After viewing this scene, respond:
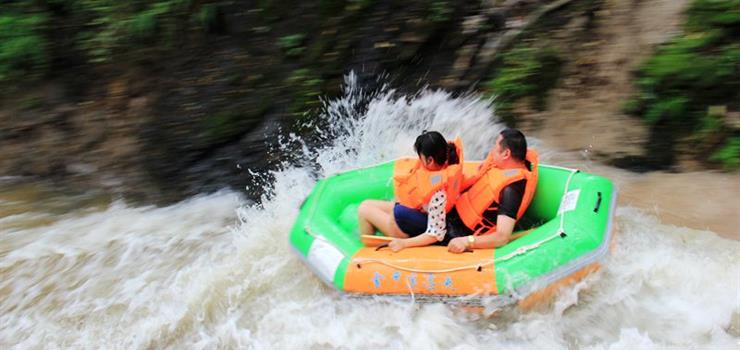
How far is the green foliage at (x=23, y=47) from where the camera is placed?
21.3 feet

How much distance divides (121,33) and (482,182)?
12.9 feet

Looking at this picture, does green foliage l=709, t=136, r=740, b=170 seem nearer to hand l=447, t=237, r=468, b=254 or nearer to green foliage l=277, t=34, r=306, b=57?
hand l=447, t=237, r=468, b=254

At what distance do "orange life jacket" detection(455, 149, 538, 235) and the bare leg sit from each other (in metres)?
0.37

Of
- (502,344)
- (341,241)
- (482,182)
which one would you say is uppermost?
(482,182)

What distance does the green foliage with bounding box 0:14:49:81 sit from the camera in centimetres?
649

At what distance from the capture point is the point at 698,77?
4.82 metres

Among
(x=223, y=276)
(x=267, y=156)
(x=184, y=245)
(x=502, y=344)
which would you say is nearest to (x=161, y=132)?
(x=267, y=156)

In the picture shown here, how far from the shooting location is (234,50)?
20.1 feet

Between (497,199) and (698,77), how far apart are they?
6.43 ft

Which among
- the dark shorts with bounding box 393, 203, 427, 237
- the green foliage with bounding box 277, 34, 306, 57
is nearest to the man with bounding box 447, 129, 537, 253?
the dark shorts with bounding box 393, 203, 427, 237

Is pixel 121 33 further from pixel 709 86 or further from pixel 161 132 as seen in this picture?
pixel 709 86

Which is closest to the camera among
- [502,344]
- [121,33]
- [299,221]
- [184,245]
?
[502,344]

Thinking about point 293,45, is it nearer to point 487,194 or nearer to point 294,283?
point 294,283

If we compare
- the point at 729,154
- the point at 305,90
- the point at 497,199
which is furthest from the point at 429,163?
the point at 305,90
